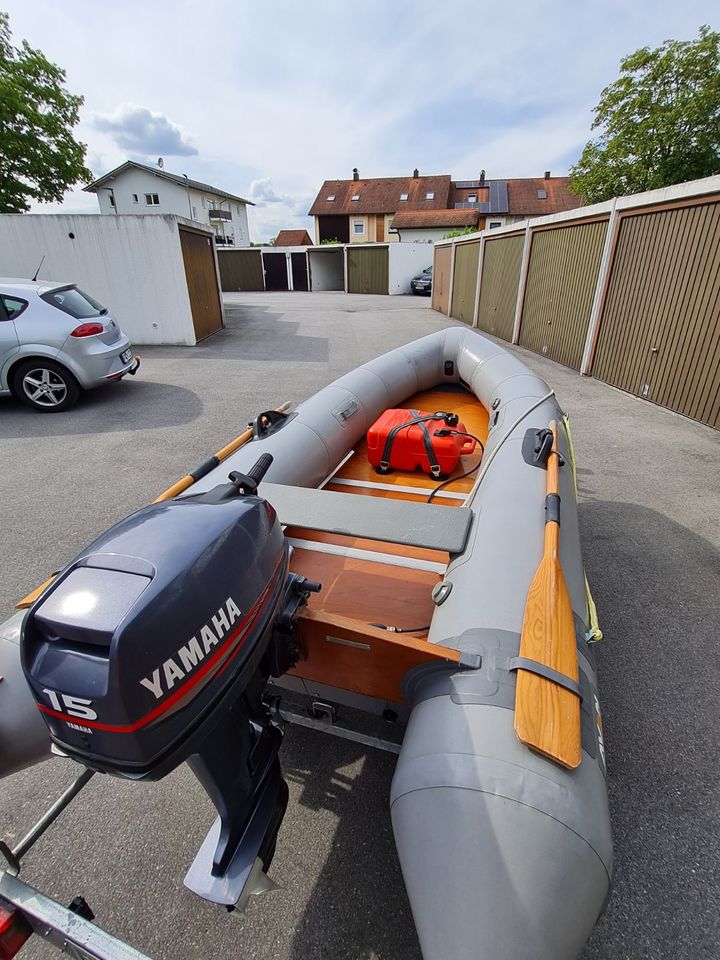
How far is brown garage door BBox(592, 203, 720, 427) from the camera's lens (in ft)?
16.5

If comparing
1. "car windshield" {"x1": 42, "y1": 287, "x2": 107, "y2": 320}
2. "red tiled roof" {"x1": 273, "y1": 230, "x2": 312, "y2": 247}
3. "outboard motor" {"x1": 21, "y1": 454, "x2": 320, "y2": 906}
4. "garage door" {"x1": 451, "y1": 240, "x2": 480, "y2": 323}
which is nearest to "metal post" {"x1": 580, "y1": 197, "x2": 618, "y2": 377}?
"garage door" {"x1": 451, "y1": 240, "x2": 480, "y2": 323}

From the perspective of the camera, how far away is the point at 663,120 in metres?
Result: 17.5

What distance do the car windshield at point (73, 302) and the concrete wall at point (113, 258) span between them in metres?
3.64

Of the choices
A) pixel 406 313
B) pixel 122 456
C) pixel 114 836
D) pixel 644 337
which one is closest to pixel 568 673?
pixel 114 836

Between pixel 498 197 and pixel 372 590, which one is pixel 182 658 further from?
pixel 498 197

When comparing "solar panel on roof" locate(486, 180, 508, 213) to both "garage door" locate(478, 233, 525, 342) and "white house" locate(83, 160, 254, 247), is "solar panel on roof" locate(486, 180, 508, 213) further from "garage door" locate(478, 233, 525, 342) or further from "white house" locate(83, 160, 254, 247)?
"garage door" locate(478, 233, 525, 342)

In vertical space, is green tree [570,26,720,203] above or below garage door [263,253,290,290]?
above

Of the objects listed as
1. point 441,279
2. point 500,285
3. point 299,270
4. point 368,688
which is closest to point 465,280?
point 500,285

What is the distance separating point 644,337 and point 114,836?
7.18m

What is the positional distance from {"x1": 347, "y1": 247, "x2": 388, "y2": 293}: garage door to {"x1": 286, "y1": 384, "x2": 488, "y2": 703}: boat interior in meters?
21.9

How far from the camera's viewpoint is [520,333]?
9.89 meters

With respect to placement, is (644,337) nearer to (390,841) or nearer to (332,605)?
(332,605)

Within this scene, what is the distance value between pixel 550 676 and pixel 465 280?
14.0 meters

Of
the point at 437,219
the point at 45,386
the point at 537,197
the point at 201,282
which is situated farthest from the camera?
the point at 537,197
